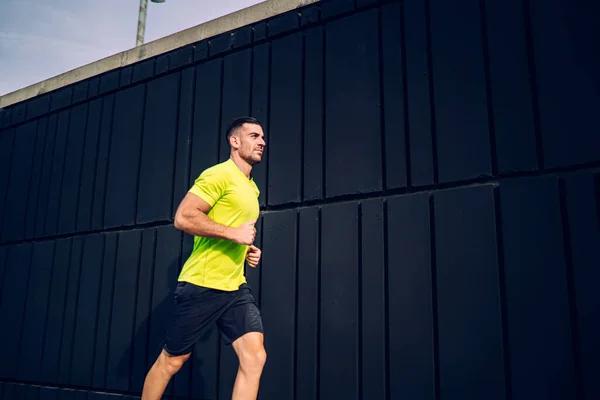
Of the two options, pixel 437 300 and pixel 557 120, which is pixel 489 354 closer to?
pixel 437 300

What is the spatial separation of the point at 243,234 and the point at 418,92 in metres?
1.60

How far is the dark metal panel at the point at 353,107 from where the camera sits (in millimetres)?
3844

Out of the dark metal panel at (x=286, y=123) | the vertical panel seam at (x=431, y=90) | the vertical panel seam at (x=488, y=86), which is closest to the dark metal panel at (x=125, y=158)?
the dark metal panel at (x=286, y=123)

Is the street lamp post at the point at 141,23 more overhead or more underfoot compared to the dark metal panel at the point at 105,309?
more overhead

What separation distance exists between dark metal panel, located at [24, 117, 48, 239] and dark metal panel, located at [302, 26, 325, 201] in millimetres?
3756

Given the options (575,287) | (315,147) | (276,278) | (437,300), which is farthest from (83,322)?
(575,287)

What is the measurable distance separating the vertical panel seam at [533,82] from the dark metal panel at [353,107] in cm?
104

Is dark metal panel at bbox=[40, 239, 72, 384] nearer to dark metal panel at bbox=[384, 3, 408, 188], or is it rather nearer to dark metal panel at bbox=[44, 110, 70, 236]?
dark metal panel at bbox=[44, 110, 70, 236]

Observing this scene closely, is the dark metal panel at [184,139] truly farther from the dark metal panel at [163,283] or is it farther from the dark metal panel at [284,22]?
the dark metal panel at [284,22]

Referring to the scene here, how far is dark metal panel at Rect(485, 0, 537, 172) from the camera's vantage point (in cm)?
321

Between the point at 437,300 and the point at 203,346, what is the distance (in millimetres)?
2087

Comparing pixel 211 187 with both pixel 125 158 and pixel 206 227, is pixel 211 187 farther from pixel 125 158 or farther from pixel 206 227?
pixel 125 158

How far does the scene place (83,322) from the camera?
5.34 metres

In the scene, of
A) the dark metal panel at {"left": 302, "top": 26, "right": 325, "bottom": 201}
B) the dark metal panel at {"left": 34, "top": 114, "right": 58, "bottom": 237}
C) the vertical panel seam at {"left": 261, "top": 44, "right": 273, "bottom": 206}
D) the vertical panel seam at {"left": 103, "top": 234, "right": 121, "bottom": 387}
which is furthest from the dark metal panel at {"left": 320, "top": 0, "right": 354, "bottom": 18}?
the dark metal panel at {"left": 34, "top": 114, "right": 58, "bottom": 237}
